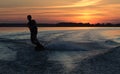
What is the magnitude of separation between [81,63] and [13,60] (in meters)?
2.93

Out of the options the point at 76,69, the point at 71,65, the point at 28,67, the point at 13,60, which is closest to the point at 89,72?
the point at 76,69

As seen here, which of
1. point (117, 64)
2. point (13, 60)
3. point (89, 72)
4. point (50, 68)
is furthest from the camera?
point (13, 60)

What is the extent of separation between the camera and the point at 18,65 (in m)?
11.4

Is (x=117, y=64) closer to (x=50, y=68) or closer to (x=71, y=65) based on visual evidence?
(x=71, y=65)

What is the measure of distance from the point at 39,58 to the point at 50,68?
9.20 ft

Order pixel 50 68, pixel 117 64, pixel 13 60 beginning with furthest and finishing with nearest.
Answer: pixel 13 60 → pixel 117 64 → pixel 50 68

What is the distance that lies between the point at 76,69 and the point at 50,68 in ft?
3.14

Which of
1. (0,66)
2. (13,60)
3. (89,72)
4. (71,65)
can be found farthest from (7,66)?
(89,72)

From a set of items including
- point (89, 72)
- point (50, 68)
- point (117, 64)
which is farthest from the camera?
point (117, 64)

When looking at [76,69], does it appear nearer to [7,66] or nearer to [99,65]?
[99,65]

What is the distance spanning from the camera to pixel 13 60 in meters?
12.7

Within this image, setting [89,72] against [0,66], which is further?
[0,66]

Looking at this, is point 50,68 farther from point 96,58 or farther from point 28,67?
point 96,58

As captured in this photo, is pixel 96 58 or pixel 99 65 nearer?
pixel 99 65
